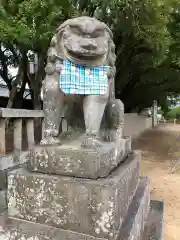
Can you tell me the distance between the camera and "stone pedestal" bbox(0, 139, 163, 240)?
1.38m

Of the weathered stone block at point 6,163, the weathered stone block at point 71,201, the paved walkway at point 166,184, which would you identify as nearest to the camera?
the weathered stone block at point 71,201

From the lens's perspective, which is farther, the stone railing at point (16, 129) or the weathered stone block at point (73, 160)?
the stone railing at point (16, 129)

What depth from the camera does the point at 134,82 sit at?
8672 mm

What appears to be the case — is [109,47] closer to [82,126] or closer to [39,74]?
[82,126]

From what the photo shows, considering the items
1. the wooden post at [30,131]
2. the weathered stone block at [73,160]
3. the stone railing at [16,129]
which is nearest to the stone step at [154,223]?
the weathered stone block at [73,160]

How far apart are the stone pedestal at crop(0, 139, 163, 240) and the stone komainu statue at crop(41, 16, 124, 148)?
0.15 m

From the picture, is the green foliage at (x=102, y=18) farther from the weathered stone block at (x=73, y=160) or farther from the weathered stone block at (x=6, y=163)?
the weathered stone block at (x=73, y=160)

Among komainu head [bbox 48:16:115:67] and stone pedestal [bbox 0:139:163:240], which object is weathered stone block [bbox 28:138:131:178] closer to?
stone pedestal [bbox 0:139:163:240]

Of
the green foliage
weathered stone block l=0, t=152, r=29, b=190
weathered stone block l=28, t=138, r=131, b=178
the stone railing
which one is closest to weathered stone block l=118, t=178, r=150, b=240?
weathered stone block l=28, t=138, r=131, b=178

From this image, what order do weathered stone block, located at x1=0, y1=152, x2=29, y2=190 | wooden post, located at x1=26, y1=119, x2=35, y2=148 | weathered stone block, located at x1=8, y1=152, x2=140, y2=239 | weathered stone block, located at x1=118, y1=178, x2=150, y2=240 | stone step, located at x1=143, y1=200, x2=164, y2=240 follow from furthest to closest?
wooden post, located at x1=26, y1=119, x2=35, y2=148 → weathered stone block, located at x1=0, y1=152, x2=29, y2=190 → stone step, located at x1=143, y1=200, x2=164, y2=240 → weathered stone block, located at x1=118, y1=178, x2=150, y2=240 → weathered stone block, located at x1=8, y1=152, x2=140, y2=239

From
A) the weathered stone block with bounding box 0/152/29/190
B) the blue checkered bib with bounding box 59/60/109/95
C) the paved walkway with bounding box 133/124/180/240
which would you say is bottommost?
the paved walkway with bounding box 133/124/180/240

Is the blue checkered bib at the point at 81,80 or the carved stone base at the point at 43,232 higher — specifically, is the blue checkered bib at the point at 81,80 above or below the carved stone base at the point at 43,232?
above

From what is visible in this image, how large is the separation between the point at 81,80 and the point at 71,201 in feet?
2.38

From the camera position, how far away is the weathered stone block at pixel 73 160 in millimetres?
1427
